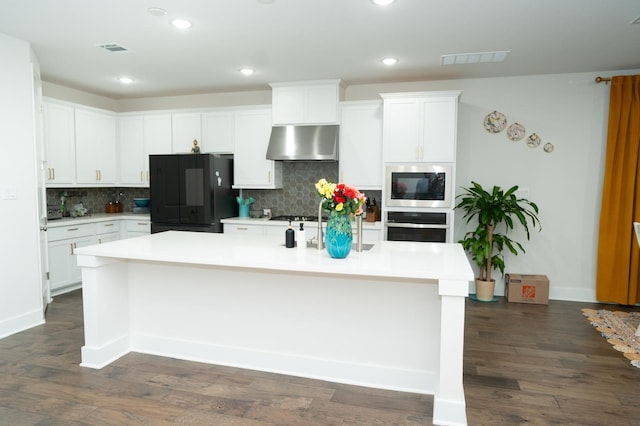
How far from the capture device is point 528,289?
476 cm

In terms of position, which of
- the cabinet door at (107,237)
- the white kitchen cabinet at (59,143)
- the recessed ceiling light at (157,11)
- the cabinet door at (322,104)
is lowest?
the cabinet door at (107,237)

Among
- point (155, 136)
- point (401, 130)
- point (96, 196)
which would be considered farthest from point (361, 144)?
point (96, 196)

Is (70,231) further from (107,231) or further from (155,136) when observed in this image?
(155,136)

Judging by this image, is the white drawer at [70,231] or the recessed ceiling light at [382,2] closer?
the recessed ceiling light at [382,2]

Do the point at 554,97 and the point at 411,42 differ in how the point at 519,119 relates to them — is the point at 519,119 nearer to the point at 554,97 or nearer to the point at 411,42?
the point at 554,97

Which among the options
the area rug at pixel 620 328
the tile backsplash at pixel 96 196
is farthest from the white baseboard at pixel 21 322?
the area rug at pixel 620 328

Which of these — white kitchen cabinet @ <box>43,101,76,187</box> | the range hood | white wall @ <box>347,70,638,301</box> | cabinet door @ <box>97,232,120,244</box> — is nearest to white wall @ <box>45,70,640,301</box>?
white wall @ <box>347,70,638,301</box>

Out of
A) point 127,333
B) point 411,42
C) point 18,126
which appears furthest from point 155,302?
point 411,42

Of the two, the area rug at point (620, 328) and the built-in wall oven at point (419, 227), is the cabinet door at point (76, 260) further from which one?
the area rug at point (620, 328)

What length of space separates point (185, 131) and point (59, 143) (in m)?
1.49

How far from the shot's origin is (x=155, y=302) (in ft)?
10.8

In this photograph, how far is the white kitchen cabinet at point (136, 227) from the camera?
5828 millimetres

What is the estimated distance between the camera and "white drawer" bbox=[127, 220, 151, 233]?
5.83m

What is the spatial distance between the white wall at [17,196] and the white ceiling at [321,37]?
326mm
